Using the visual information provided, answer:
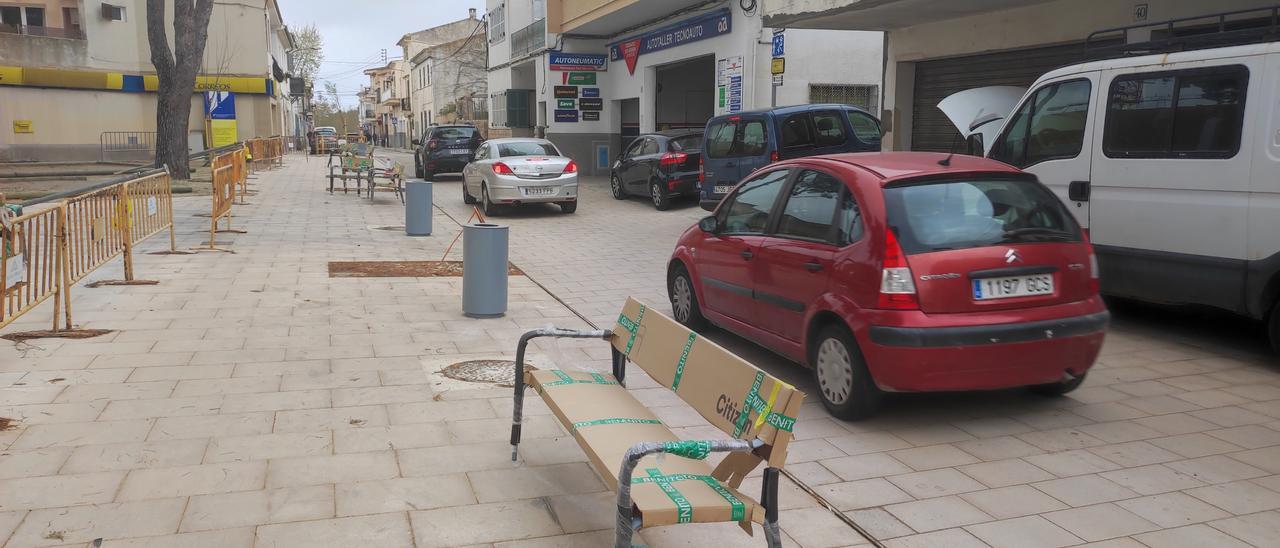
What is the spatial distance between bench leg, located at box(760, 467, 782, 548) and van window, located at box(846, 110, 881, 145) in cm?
1115

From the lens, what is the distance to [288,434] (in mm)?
4871

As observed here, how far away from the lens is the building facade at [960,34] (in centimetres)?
1038

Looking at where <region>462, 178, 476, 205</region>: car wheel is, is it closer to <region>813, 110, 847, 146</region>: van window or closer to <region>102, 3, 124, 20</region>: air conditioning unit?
<region>813, 110, 847, 146</region>: van window

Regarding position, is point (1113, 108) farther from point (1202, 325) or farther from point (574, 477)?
point (574, 477)

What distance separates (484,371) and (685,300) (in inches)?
72.3

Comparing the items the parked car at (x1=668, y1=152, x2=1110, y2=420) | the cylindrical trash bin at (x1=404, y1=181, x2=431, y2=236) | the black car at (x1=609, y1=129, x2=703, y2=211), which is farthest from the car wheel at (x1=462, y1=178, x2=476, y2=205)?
the parked car at (x1=668, y1=152, x2=1110, y2=420)

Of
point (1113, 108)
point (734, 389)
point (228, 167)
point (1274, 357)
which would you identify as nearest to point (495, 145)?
point (228, 167)

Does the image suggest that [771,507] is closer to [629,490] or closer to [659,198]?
[629,490]

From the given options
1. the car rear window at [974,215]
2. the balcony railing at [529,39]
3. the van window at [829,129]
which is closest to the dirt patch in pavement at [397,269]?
the van window at [829,129]

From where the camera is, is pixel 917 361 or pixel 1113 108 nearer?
pixel 917 361

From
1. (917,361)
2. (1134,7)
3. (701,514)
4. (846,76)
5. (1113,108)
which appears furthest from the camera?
(846,76)

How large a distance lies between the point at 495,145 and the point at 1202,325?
13.1 meters

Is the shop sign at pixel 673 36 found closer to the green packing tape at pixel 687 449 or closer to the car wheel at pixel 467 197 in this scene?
the car wheel at pixel 467 197

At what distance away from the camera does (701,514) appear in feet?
9.43
